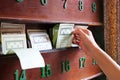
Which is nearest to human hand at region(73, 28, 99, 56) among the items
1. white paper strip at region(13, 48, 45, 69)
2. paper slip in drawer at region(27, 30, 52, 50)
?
paper slip in drawer at region(27, 30, 52, 50)

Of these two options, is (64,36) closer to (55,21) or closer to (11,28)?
(55,21)

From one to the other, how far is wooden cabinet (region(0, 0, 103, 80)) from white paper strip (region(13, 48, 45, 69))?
50mm

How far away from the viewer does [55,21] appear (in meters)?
0.92

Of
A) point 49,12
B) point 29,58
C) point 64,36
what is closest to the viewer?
point 29,58

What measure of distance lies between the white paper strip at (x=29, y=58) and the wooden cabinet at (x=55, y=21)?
0.05 metres

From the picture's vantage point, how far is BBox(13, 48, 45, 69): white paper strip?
0.72m

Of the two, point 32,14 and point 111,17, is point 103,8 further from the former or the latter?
point 32,14

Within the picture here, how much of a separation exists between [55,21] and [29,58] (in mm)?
243

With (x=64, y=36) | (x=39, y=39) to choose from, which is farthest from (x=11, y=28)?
(x=64, y=36)

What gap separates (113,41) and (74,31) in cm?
39

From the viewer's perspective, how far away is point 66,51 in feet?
3.46

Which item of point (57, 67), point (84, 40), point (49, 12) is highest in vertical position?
point (49, 12)

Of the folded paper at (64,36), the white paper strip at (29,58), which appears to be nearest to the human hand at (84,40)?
the folded paper at (64,36)

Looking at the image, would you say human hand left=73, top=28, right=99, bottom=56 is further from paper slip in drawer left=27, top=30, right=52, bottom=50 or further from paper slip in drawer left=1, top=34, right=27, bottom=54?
paper slip in drawer left=1, top=34, right=27, bottom=54
